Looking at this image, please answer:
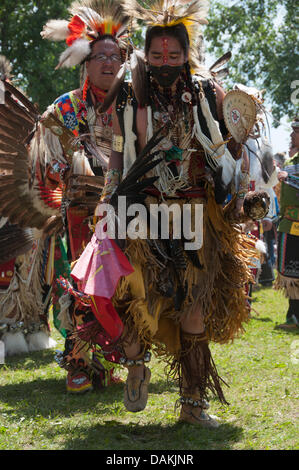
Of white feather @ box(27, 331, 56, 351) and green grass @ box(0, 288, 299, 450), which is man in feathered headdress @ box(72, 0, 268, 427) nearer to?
green grass @ box(0, 288, 299, 450)

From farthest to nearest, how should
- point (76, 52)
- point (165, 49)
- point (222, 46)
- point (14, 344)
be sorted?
point (222, 46) → point (14, 344) → point (76, 52) → point (165, 49)

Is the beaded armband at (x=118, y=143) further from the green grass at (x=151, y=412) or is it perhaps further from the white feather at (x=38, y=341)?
the white feather at (x=38, y=341)

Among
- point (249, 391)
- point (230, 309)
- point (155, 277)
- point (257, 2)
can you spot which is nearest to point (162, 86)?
point (155, 277)

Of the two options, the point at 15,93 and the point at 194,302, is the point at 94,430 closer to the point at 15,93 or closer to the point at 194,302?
the point at 194,302

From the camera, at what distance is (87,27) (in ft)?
13.8

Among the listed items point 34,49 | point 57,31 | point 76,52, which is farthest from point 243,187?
point 34,49

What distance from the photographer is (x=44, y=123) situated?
3.99 metres

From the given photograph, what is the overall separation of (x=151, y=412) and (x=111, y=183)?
1282mm

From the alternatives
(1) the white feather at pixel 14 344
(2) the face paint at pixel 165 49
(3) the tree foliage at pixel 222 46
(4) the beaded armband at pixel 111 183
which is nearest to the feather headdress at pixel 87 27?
(2) the face paint at pixel 165 49

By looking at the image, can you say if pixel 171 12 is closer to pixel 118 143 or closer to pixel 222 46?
pixel 118 143

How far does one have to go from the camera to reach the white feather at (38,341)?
5.47m

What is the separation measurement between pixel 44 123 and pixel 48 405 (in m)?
1.63

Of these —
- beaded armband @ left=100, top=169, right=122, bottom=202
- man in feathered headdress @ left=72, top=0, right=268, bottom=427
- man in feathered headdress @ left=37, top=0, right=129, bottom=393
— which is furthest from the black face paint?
man in feathered headdress @ left=37, top=0, right=129, bottom=393

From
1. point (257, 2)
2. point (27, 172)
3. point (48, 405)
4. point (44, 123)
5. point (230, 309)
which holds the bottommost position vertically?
point (48, 405)
